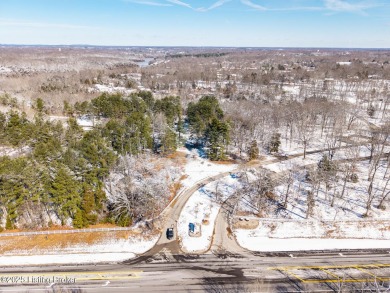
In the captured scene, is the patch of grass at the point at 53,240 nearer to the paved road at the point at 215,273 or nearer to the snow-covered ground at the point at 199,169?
the paved road at the point at 215,273

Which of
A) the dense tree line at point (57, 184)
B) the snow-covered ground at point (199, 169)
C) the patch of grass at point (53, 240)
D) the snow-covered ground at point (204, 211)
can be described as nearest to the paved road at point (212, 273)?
the snow-covered ground at point (204, 211)

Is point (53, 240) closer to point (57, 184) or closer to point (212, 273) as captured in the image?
point (57, 184)

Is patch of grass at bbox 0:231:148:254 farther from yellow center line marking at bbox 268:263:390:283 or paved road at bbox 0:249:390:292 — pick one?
yellow center line marking at bbox 268:263:390:283

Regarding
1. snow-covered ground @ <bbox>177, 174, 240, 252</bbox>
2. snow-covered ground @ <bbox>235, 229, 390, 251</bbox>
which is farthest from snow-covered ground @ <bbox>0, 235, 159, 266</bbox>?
snow-covered ground @ <bbox>235, 229, 390, 251</bbox>

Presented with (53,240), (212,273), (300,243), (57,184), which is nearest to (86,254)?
(53,240)

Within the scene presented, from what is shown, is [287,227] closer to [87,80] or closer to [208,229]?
[208,229]
